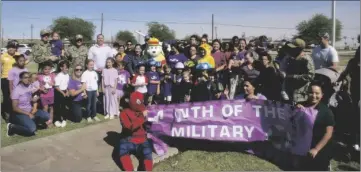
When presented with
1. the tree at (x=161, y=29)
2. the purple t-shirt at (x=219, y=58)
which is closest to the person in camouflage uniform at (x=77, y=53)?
the purple t-shirt at (x=219, y=58)

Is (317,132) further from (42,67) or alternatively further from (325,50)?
(42,67)

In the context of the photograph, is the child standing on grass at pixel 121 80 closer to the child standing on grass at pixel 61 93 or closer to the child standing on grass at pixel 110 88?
the child standing on grass at pixel 110 88

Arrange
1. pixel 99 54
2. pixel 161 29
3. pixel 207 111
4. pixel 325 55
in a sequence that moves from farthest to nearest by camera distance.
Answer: pixel 161 29
pixel 99 54
pixel 325 55
pixel 207 111

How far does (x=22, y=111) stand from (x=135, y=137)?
2901mm

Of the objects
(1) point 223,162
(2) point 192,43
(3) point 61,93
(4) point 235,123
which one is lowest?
(1) point 223,162

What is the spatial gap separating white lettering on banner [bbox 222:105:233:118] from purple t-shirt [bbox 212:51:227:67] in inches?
114

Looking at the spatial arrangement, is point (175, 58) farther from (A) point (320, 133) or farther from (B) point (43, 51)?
(A) point (320, 133)

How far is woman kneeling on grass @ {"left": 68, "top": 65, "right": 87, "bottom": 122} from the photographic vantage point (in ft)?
29.3

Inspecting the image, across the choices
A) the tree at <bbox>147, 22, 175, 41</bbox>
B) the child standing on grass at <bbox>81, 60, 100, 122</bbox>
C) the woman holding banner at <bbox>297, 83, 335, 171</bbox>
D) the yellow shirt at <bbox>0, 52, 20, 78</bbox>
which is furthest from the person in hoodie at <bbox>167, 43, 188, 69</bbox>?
the tree at <bbox>147, 22, 175, 41</bbox>

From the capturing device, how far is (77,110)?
9.16 meters

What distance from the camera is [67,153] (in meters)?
6.83

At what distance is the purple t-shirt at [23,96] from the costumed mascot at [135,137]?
259 cm

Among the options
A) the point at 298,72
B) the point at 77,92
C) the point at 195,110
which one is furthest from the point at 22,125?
the point at 298,72

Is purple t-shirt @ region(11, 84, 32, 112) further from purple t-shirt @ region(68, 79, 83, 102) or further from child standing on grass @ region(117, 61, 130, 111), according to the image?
child standing on grass @ region(117, 61, 130, 111)
